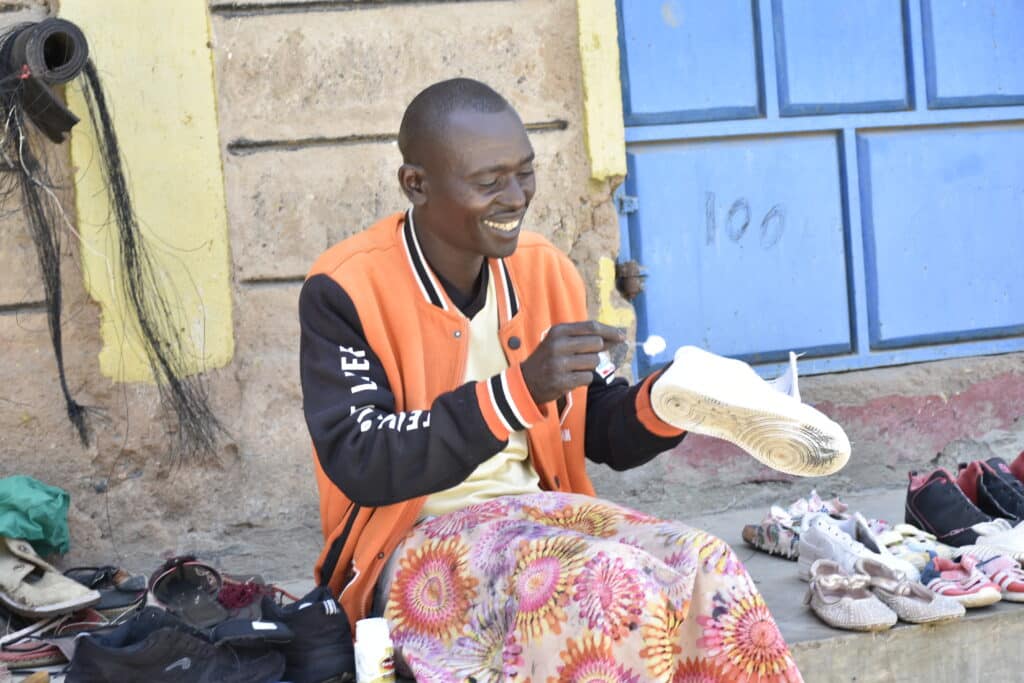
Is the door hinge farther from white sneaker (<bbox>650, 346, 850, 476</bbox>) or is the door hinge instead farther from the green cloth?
the green cloth

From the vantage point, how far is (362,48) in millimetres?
3844

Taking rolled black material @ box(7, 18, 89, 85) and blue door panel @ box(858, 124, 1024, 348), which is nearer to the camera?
rolled black material @ box(7, 18, 89, 85)

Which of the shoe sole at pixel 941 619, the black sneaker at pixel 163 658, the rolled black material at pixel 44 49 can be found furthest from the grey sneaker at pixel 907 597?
the rolled black material at pixel 44 49

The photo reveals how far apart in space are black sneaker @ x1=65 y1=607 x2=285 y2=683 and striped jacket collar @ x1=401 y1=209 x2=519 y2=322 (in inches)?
30.6

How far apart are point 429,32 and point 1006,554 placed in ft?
7.20

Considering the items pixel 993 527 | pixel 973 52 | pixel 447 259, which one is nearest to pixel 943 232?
pixel 973 52

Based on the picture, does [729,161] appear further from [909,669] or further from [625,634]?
[625,634]

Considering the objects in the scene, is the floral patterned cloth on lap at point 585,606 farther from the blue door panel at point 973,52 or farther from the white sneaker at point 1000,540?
the blue door panel at point 973,52

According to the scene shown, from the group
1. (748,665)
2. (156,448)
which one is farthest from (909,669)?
(156,448)

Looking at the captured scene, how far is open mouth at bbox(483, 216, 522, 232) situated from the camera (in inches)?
99.3

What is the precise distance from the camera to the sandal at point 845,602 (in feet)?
9.20

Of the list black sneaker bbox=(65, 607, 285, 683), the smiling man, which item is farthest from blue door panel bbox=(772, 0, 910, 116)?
black sneaker bbox=(65, 607, 285, 683)

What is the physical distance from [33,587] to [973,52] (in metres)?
3.42

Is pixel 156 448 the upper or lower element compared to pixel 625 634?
upper
